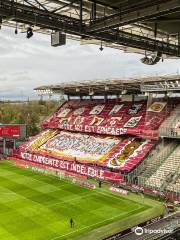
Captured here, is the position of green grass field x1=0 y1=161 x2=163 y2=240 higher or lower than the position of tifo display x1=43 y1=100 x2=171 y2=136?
lower

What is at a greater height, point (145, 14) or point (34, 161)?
point (145, 14)

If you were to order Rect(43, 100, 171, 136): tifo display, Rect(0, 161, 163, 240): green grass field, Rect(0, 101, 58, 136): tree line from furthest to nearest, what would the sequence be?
Rect(0, 101, 58, 136): tree line
Rect(43, 100, 171, 136): tifo display
Rect(0, 161, 163, 240): green grass field

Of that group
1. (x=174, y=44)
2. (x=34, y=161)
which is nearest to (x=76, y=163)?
(x=34, y=161)

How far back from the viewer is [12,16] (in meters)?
14.3

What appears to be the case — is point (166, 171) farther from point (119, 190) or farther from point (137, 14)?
point (137, 14)

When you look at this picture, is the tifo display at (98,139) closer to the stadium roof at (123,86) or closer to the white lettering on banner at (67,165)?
the white lettering on banner at (67,165)

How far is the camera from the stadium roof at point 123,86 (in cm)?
3725

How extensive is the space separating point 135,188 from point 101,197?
3448mm

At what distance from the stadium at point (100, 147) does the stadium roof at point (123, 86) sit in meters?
0.13

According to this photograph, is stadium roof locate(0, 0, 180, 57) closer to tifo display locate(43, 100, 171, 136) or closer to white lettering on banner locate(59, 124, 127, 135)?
tifo display locate(43, 100, 171, 136)

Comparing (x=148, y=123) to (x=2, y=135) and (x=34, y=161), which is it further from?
(x=2, y=135)

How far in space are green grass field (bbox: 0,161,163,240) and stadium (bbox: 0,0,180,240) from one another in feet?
0.26

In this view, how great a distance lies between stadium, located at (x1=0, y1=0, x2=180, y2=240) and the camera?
16047 millimetres

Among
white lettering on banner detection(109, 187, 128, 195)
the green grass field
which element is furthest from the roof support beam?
white lettering on banner detection(109, 187, 128, 195)
